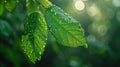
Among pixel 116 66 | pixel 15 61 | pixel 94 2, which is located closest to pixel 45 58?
pixel 116 66

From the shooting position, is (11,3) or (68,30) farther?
(11,3)

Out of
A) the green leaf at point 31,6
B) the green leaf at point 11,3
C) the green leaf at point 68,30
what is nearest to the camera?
the green leaf at point 68,30

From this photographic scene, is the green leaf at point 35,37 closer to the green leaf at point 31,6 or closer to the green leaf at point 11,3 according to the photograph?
the green leaf at point 31,6

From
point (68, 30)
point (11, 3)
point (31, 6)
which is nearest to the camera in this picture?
point (68, 30)

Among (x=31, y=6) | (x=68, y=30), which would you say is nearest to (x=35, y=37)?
(x=68, y=30)

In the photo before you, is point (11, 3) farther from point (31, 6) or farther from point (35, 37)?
point (35, 37)

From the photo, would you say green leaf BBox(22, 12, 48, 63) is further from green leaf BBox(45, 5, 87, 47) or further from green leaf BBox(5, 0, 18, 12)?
green leaf BBox(5, 0, 18, 12)

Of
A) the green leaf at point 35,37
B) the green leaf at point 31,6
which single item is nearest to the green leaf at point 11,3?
the green leaf at point 31,6

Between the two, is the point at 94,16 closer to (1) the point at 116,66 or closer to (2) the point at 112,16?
(2) the point at 112,16

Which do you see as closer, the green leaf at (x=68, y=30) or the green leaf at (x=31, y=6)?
the green leaf at (x=68, y=30)
